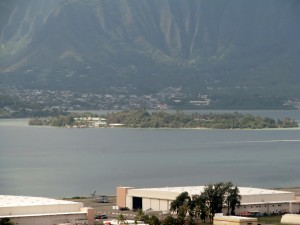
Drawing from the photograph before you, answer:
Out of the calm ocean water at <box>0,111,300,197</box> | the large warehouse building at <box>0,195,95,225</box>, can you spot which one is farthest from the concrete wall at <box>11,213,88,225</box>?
the calm ocean water at <box>0,111,300,197</box>

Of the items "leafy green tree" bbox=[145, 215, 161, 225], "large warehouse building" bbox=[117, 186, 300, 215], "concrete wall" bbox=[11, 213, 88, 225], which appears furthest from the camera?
"large warehouse building" bbox=[117, 186, 300, 215]

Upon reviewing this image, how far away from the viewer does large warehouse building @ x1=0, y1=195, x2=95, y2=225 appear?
2575 cm

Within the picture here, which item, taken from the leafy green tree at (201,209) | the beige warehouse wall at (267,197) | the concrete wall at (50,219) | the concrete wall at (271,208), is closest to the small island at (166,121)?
the beige warehouse wall at (267,197)

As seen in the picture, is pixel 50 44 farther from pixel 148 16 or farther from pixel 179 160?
pixel 179 160

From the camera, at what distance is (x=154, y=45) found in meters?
101

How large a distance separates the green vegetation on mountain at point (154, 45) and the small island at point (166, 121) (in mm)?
22090

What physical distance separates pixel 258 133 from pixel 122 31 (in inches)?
1631

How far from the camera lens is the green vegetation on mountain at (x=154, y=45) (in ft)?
306

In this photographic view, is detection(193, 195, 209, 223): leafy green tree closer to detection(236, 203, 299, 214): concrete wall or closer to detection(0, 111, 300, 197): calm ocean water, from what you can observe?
detection(236, 203, 299, 214): concrete wall

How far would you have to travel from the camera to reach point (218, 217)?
1037 inches

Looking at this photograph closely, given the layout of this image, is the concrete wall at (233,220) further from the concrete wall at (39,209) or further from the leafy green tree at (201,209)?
the concrete wall at (39,209)

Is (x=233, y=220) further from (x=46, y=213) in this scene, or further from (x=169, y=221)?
(x=46, y=213)

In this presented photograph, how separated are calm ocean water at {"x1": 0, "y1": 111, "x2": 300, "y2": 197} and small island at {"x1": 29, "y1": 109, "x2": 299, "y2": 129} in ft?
3.45

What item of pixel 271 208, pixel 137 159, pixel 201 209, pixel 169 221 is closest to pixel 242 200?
pixel 271 208
